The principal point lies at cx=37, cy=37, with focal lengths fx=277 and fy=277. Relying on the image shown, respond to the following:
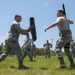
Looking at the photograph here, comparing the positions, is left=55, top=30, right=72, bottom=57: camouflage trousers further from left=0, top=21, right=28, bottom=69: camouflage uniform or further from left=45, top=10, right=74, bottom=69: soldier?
left=0, top=21, right=28, bottom=69: camouflage uniform

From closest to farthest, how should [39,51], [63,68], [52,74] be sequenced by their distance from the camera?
1. [52,74]
2. [63,68]
3. [39,51]

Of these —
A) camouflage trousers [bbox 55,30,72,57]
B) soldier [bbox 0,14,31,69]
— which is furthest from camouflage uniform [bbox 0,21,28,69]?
camouflage trousers [bbox 55,30,72,57]

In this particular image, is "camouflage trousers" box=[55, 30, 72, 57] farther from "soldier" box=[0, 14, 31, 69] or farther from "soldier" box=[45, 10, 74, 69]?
"soldier" box=[0, 14, 31, 69]

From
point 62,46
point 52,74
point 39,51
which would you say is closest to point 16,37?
point 62,46

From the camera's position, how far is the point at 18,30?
10.1 m

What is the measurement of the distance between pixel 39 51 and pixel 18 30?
5923 cm

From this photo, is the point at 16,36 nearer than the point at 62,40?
No

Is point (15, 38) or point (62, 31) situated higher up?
point (62, 31)


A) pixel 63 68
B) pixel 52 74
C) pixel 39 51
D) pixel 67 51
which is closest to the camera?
pixel 52 74

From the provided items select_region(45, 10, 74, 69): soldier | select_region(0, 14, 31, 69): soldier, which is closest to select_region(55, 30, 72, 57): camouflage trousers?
select_region(45, 10, 74, 69): soldier

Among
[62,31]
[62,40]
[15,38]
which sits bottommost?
[62,40]

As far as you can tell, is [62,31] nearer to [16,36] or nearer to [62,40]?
[62,40]

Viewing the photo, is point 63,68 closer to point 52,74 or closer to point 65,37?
point 65,37

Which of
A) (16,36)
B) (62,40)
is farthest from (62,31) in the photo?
(16,36)
